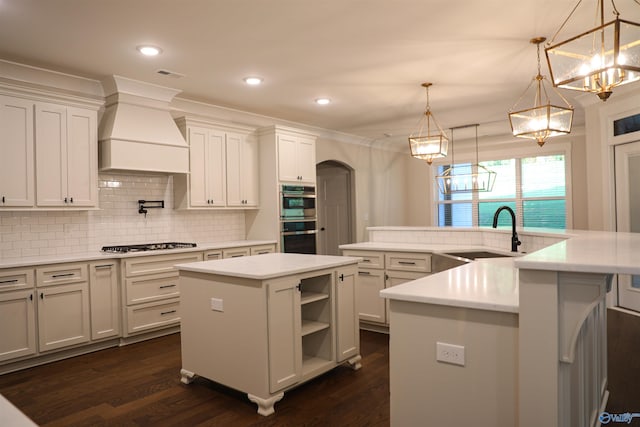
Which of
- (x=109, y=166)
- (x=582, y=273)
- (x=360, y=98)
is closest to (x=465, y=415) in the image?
(x=582, y=273)

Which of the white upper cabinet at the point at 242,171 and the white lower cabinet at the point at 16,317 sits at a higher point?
the white upper cabinet at the point at 242,171

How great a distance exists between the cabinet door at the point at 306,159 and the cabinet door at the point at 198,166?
1.38 m

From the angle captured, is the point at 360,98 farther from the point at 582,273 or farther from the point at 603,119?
the point at 582,273

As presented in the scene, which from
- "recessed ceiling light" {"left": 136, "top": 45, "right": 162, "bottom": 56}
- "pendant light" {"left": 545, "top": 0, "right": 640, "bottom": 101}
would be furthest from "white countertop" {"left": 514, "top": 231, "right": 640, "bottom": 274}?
"recessed ceiling light" {"left": 136, "top": 45, "right": 162, "bottom": 56}

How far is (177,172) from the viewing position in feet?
16.6

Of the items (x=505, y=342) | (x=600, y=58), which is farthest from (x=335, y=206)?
(x=505, y=342)

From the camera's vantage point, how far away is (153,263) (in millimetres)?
4559

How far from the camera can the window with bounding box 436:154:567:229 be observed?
8.25 metres

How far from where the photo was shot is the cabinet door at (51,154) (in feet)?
13.4

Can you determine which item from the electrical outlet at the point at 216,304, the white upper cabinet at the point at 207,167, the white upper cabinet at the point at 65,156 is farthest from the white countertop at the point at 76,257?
the electrical outlet at the point at 216,304

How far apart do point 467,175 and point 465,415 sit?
7.95 m

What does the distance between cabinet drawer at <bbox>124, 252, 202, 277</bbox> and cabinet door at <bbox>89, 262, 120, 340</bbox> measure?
0.47 feet

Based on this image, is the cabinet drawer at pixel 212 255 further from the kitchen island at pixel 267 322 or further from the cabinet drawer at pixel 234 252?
the kitchen island at pixel 267 322

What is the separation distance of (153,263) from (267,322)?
227cm
